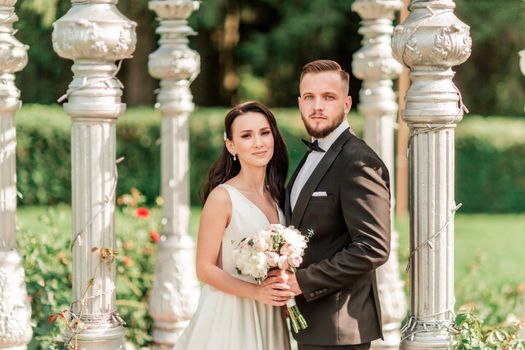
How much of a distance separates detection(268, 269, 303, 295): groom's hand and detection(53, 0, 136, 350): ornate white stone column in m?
0.79

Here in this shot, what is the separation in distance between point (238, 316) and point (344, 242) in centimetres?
68

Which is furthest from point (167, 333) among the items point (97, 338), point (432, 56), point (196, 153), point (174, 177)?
point (196, 153)

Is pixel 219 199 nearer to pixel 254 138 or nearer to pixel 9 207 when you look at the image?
pixel 254 138

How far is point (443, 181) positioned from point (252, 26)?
16.4 m

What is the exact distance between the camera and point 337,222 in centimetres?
427

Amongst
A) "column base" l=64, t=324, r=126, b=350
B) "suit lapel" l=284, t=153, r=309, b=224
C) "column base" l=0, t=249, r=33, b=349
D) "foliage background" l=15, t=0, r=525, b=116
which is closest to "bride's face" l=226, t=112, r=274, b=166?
"suit lapel" l=284, t=153, r=309, b=224

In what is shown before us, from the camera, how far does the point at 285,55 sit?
1961cm

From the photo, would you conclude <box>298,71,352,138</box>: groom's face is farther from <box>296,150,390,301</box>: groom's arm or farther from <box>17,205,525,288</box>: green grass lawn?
<box>17,205,525,288</box>: green grass lawn

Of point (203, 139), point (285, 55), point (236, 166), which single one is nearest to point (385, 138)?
point (236, 166)

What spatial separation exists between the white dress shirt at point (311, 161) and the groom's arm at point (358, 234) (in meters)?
0.19

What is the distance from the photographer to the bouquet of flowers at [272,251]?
4.14 m

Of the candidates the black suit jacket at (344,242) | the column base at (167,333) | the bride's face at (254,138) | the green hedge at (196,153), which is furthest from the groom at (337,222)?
the green hedge at (196,153)

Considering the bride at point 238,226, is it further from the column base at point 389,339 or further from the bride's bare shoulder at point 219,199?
the column base at point 389,339

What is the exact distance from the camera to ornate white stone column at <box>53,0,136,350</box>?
4.54 metres
